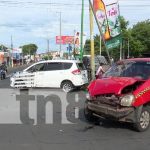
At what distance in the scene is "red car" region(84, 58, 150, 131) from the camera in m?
9.91

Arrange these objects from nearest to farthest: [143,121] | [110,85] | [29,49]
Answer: [143,121] → [110,85] → [29,49]

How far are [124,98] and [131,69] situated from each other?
5.27 ft

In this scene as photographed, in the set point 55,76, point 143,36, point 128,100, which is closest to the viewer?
point 128,100

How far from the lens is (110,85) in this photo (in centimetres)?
1035

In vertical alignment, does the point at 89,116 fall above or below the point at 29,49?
below

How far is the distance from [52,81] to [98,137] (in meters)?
12.6

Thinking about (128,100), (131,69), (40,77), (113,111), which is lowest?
(113,111)

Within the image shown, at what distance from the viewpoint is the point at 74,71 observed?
21.7 meters

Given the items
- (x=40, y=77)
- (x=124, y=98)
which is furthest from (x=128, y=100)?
(x=40, y=77)

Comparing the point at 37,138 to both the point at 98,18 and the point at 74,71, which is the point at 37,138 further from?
the point at 98,18

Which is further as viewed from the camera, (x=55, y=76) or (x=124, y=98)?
(x=55, y=76)

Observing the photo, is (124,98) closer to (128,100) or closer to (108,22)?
(128,100)

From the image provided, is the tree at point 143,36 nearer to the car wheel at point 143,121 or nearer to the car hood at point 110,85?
the car hood at point 110,85

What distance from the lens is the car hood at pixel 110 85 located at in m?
10.1
